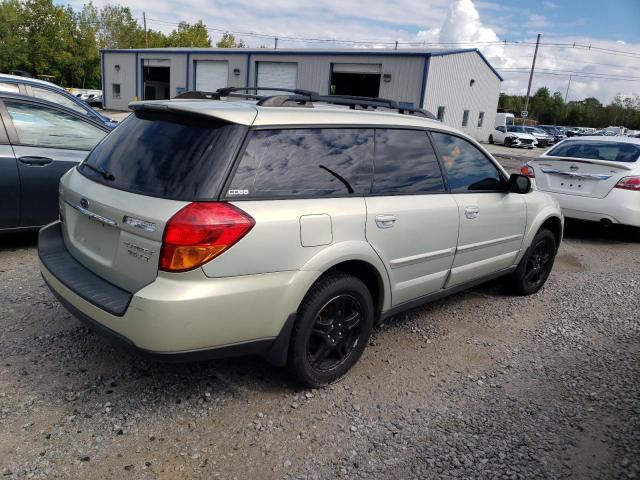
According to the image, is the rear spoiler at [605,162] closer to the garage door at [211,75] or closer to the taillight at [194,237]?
the taillight at [194,237]

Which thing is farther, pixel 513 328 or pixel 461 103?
pixel 461 103

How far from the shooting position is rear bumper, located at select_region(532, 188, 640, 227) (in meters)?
6.99

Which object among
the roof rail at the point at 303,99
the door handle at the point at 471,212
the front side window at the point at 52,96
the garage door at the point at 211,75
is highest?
the garage door at the point at 211,75

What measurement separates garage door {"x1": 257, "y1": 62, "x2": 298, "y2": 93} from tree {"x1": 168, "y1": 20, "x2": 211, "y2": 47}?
147 feet

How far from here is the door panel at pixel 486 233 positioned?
12.8 ft

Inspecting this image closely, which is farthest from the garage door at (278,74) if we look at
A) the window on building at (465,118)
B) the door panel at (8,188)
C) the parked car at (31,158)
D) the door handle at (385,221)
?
the door handle at (385,221)

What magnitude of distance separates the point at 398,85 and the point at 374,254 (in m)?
25.7

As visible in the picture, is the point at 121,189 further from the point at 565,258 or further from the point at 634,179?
the point at 634,179

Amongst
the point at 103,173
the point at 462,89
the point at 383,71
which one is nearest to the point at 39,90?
the point at 103,173

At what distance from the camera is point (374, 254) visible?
3.14 metres

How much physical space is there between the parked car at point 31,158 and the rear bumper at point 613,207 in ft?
21.5

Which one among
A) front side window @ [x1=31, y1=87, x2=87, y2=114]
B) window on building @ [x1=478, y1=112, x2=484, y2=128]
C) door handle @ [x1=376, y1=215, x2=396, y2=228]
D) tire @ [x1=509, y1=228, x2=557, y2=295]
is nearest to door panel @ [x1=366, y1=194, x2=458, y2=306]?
door handle @ [x1=376, y1=215, x2=396, y2=228]

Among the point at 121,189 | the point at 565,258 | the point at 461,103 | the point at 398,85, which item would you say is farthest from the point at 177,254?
the point at 461,103

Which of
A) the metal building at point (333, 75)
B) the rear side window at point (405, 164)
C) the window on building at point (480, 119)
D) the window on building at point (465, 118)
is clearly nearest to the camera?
the rear side window at point (405, 164)
